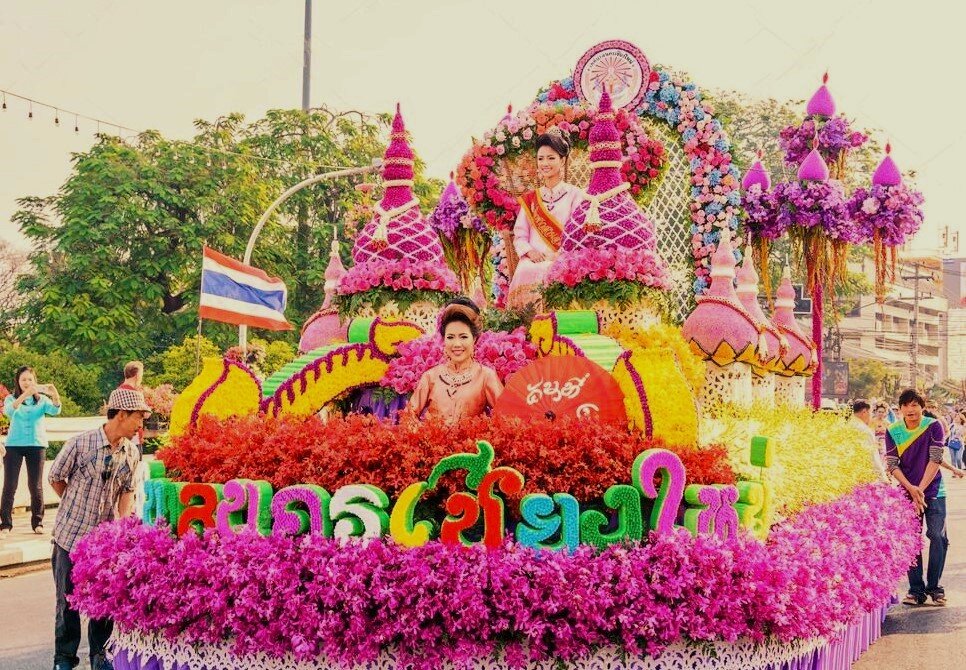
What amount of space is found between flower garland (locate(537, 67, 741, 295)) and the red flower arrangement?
14.8ft

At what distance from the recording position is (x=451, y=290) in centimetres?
923

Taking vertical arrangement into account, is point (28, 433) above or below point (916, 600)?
above

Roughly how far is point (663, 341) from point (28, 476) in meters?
9.41

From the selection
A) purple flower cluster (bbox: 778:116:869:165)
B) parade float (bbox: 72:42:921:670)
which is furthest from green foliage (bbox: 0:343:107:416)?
parade float (bbox: 72:42:921:670)

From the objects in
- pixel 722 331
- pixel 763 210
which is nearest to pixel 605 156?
pixel 722 331

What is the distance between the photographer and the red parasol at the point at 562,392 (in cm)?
648

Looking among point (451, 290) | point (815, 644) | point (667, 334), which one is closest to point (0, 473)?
point (451, 290)

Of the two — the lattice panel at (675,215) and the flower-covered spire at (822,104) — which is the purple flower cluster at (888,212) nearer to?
the flower-covered spire at (822,104)

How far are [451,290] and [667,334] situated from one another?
2007 mm

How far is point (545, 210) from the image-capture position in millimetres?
9484

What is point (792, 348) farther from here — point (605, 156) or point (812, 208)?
point (605, 156)

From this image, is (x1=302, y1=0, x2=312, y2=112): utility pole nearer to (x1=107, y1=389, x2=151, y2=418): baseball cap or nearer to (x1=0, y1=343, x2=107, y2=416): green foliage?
(x1=0, y1=343, x2=107, y2=416): green foliage

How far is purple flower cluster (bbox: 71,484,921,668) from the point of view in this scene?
5344 mm

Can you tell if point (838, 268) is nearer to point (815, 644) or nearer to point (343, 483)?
point (815, 644)
